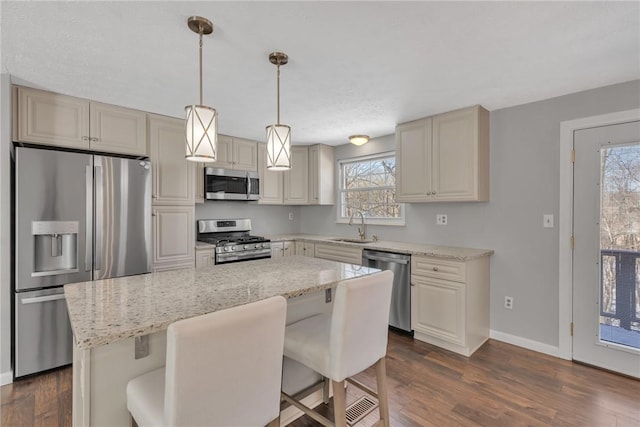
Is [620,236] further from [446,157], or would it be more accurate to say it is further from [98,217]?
[98,217]

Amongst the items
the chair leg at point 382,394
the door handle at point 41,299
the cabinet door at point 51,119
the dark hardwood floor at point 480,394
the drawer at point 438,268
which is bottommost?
the dark hardwood floor at point 480,394

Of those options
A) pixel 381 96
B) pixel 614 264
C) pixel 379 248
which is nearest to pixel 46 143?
pixel 381 96

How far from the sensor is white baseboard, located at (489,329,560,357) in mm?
2725

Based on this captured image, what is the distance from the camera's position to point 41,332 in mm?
2393

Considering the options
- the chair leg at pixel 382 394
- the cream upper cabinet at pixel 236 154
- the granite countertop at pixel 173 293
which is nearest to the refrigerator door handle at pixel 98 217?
the granite countertop at pixel 173 293

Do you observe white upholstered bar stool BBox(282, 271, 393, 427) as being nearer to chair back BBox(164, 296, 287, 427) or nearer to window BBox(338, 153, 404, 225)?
chair back BBox(164, 296, 287, 427)

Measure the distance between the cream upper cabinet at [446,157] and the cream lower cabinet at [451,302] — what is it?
69cm

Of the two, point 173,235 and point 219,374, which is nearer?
point 219,374

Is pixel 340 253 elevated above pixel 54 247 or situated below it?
below

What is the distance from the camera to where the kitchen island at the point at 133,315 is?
1.09 meters

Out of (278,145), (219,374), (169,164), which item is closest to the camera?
(219,374)

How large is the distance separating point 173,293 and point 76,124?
218 centimetres

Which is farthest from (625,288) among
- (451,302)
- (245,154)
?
(245,154)

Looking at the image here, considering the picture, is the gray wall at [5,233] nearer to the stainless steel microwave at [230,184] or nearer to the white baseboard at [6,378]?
the white baseboard at [6,378]
